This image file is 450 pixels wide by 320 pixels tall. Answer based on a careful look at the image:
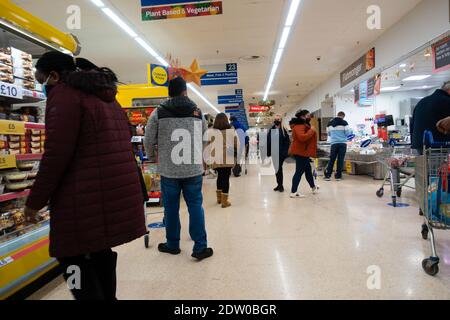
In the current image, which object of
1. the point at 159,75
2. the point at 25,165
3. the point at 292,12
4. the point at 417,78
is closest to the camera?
the point at 25,165

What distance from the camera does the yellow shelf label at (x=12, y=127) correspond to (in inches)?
84.1

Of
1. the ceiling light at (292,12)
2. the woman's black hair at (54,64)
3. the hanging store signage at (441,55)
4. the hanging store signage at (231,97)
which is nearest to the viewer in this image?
the woman's black hair at (54,64)

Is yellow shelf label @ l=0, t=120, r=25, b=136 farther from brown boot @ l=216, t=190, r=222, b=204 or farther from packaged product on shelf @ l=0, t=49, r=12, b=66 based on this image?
brown boot @ l=216, t=190, r=222, b=204

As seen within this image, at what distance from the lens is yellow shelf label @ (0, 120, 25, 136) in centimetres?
214

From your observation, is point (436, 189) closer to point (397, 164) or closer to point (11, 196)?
point (397, 164)

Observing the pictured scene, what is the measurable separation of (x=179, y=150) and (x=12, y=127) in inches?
48.7

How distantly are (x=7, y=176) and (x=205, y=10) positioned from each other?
11.7 ft

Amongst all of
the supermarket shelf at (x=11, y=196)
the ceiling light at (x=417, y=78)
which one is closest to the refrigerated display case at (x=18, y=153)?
the supermarket shelf at (x=11, y=196)

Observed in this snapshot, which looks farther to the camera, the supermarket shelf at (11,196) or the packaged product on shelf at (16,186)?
the packaged product on shelf at (16,186)

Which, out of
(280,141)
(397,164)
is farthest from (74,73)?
(280,141)

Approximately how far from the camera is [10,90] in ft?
7.54

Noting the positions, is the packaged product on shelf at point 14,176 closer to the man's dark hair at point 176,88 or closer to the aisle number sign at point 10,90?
the aisle number sign at point 10,90
